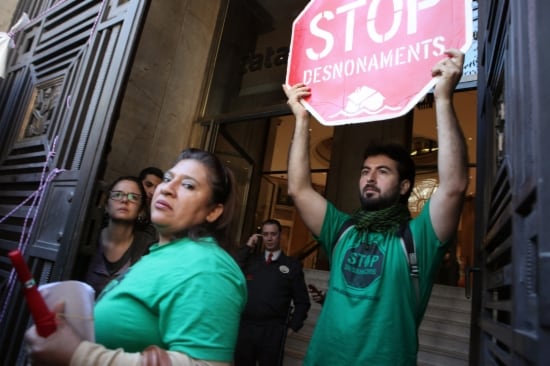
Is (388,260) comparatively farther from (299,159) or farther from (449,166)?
(299,159)

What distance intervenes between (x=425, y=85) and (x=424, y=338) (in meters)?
3.47

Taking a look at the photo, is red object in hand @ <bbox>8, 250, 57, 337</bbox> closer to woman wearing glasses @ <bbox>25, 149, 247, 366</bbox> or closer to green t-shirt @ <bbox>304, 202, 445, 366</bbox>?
woman wearing glasses @ <bbox>25, 149, 247, 366</bbox>

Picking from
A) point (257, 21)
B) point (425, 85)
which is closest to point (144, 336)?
point (425, 85)

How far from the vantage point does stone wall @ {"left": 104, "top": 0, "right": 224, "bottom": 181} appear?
3547mm

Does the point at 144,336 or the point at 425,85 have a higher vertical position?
the point at 425,85

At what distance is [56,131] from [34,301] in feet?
7.80

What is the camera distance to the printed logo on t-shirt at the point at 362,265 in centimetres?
157

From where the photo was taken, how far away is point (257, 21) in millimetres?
6734

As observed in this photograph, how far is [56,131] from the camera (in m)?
2.77

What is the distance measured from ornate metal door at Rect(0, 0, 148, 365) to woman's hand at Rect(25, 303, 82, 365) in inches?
55.6

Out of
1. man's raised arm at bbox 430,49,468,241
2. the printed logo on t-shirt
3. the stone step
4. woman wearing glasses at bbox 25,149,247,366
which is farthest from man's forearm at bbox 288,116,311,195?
the stone step

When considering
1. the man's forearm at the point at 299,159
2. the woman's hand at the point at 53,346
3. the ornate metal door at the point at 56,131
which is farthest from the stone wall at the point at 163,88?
the woman's hand at the point at 53,346

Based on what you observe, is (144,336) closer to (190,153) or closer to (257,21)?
(190,153)

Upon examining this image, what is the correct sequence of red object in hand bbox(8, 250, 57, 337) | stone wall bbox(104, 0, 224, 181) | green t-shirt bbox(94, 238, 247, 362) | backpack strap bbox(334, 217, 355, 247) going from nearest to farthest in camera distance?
1. red object in hand bbox(8, 250, 57, 337)
2. green t-shirt bbox(94, 238, 247, 362)
3. backpack strap bbox(334, 217, 355, 247)
4. stone wall bbox(104, 0, 224, 181)
